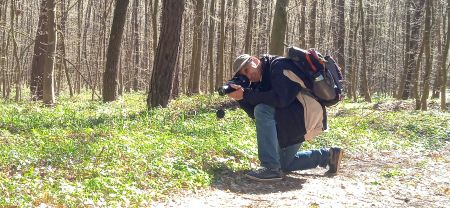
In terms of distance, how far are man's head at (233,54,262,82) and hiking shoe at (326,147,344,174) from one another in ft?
4.37

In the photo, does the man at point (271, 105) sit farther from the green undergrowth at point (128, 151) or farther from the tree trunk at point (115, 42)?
the tree trunk at point (115, 42)

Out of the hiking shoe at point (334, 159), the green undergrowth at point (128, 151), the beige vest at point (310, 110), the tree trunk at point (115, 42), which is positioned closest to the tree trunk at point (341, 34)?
the tree trunk at point (115, 42)

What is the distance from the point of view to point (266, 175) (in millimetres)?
5258

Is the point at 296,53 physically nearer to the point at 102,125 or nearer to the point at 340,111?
the point at 102,125

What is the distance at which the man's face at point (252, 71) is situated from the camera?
5.31 metres

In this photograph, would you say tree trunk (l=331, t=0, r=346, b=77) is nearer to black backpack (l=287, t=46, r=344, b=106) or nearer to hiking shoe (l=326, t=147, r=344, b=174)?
hiking shoe (l=326, t=147, r=344, b=174)

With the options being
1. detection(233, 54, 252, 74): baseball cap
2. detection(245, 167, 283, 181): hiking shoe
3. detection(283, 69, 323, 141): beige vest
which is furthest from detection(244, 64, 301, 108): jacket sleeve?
detection(245, 167, 283, 181): hiking shoe

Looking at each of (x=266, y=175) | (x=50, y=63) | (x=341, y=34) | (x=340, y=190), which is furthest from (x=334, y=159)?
(x=341, y=34)

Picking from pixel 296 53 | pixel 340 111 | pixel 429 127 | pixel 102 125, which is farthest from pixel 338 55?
pixel 296 53

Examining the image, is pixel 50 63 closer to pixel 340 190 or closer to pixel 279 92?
pixel 279 92

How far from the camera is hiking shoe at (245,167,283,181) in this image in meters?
5.26

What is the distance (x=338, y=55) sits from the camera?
78.7 feet

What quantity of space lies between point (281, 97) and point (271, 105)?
0.19m

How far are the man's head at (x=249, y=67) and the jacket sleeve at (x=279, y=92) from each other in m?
0.23
